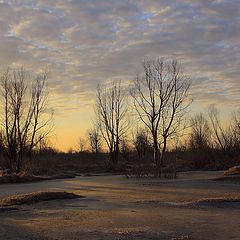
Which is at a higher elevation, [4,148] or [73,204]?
[4,148]

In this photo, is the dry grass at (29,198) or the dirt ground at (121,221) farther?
the dry grass at (29,198)

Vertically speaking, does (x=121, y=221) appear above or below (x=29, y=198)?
below

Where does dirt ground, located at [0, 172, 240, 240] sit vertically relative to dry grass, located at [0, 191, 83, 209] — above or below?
below

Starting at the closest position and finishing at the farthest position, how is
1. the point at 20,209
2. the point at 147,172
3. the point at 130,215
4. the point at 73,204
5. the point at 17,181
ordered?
the point at 130,215 < the point at 20,209 < the point at 73,204 < the point at 17,181 < the point at 147,172

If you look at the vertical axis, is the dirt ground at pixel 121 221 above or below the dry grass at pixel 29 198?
below

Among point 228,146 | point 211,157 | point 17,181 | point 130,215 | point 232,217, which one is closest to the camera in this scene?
point 232,217

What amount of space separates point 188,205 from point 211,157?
39.1 meters

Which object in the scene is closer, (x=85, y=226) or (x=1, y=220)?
(x=85, y=226)


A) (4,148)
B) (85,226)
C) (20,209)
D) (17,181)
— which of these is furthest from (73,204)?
(4,148)

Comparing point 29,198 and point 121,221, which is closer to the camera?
point 121,221

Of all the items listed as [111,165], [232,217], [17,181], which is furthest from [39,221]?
[111,165]

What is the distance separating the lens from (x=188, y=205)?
1541cm

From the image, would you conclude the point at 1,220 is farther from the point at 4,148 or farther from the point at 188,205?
the point at 4,148

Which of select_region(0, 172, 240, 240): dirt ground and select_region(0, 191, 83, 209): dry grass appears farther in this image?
select_region(0, 191, 83, 209): dry grass
